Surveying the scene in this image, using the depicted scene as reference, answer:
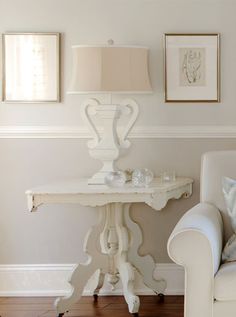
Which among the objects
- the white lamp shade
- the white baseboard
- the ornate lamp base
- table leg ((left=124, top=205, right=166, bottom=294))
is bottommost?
the white baseboard

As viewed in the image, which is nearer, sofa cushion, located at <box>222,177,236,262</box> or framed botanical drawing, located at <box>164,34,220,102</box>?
sofa cushion, located at <box>222,177,236,262</box>

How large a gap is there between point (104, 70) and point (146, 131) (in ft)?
2.00

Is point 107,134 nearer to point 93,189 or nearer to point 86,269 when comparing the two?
point 93,189

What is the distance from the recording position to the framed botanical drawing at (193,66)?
3.99m

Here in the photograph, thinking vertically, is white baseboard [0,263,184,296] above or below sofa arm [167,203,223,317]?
below

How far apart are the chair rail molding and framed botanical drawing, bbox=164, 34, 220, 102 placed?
172 mm

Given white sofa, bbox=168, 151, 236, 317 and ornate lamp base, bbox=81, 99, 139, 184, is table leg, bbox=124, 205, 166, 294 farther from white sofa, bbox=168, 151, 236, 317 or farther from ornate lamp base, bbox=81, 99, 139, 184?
white sofa, bbox=168, 151, 236, 317

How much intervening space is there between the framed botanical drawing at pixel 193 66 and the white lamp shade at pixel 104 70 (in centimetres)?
45

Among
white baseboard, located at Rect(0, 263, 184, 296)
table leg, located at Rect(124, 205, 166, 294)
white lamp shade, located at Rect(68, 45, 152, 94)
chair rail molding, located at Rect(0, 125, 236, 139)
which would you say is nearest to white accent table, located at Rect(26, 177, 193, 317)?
table leg, located at Rect(124, 205, 166, 294)

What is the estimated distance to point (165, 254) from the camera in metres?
4.10

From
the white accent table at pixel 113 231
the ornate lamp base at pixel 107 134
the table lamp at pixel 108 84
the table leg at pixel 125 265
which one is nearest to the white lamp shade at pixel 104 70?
the table lamp at pixel 108 84

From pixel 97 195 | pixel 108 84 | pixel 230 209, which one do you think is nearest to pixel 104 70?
pixel 108 84

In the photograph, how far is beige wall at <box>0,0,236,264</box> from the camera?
13.1 ft

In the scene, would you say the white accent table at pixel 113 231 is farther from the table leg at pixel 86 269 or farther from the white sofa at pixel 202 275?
the white sofa at pixel 202 275
